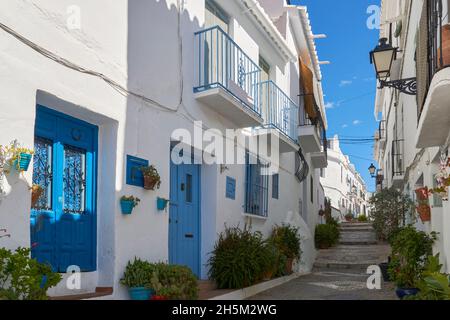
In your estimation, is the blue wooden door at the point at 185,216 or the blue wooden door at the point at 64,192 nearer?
the blue wooden door at the point at 64,192

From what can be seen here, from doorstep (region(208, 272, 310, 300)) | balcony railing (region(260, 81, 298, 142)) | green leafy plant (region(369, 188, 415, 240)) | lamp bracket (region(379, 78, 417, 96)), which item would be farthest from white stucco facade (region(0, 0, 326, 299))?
green leafy plant (region(369, 188, 415, 240))

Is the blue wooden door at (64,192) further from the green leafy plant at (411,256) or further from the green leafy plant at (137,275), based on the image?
the green leafy plant at (411,256)

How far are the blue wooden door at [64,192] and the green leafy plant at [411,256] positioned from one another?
17.0 ft

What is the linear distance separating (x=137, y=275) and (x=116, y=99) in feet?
7.28

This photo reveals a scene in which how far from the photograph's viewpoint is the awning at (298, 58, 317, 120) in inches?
630

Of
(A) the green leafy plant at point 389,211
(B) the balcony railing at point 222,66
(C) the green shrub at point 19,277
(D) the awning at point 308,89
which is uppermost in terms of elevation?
(D) the awning at point 308,89

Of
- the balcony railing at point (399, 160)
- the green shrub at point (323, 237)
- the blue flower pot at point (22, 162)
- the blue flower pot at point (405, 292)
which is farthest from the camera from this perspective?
the green shrub at point (323, 237)

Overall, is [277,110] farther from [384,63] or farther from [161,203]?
[161,203]

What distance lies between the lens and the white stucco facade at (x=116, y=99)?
4867mm

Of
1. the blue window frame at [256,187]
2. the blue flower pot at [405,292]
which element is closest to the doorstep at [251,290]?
the blue window frame at [256,187]

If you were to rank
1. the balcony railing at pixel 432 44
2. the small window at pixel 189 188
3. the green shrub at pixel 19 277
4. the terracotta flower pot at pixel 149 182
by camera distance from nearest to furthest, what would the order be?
the green shrub at pixel 19 277
the balcony railing at pixel 432 44
the terracotta flower pot at pixel 149 182
the small window at pixel 189 188

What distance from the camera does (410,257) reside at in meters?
8.48

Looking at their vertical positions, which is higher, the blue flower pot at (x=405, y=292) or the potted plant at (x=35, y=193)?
the potted plant at (x=35, y=193)

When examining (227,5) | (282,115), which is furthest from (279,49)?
(227,5)
